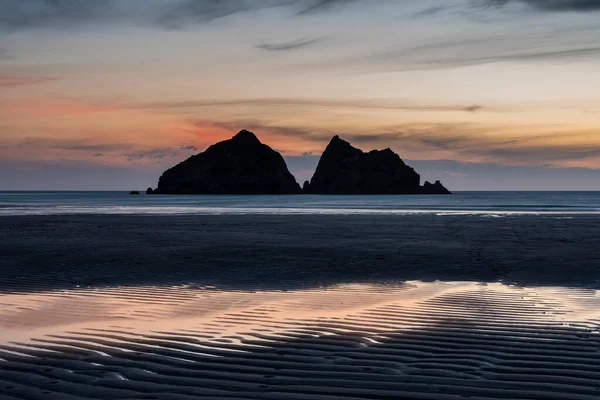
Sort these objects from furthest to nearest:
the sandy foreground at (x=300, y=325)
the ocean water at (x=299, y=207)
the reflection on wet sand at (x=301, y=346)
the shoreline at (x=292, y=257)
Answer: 1. the ocean water at (x=299, y=207)
2. the shoreline at (x=292, y=257)
3. the sandy foreground at (x=300, y=325)
4. the reflection on wet sand at (x=301, y=346)

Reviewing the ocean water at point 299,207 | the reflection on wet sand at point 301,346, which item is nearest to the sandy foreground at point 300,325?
the reflection on wet sand at point 301,346

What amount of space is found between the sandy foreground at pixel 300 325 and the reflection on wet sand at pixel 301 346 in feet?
0.09

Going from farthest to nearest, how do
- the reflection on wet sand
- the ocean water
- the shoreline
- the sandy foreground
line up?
the ocean water
the shoreline
the sandy foreground
the reflection on wet sand

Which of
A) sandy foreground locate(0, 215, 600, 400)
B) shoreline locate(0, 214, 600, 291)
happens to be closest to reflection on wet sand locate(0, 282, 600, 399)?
sandy foreground locate(0, 215, 600, 400)

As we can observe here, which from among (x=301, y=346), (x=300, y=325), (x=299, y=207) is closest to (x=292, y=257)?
(x=300, y=325)

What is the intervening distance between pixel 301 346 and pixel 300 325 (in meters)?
1.43

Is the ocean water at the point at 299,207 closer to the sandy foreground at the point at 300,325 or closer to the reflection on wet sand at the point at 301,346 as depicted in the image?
the sandy foreground at the point at 300,325

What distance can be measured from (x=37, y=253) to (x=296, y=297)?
11525 mm

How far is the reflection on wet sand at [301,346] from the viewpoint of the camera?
6.02m

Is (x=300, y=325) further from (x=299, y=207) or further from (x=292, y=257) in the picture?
(x=299, y=207)

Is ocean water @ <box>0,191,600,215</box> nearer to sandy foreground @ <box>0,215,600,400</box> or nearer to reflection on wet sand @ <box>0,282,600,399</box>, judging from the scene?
sandy foreground @ <box>0,215,600,400</box>

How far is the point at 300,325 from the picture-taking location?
363 inches

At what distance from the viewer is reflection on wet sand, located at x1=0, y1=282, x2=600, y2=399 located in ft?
19.7

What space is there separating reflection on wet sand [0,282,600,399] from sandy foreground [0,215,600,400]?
0.03m
